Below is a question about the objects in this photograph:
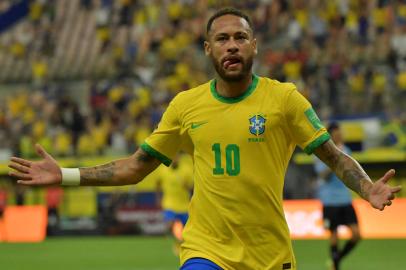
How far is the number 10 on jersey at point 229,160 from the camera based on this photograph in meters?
6.41

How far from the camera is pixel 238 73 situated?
21.0 feet

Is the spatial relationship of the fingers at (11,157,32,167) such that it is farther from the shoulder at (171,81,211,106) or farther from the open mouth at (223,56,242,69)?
the open mouth at (223,56,242,69)

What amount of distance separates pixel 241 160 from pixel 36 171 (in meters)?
1.37

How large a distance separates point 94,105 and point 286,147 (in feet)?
78.6

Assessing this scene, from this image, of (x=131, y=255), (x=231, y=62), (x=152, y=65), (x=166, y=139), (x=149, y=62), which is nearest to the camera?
(x=231, y=62)

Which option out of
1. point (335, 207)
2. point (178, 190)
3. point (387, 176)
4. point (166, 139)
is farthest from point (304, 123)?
point (178, 190)

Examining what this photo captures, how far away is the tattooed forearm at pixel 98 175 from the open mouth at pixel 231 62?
115 cm

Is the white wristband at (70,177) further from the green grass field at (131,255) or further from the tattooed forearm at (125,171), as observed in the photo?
the green grass field at (131,255)

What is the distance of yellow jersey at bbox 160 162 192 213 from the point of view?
19.5 m

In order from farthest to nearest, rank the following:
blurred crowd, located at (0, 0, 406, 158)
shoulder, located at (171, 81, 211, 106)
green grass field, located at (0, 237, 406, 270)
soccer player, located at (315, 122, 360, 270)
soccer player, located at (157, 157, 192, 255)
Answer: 1. blurred crowd, located at (0, 0, 406, 158)
2. soccer player, located at (157, 157, 192, 255)
3. green grass field, located at (0, 237, 406, 270)
4. soccer player, located at (315, 122, 360, 270)
5. shoulder, located at (171, 81, 211, 106)

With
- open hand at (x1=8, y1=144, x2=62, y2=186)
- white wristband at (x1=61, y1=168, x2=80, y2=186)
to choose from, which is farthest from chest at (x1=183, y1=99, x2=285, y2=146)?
open hand at (x1=8, y1=144, x2=62, y2=186)

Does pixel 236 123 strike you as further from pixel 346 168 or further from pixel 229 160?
pixel 346 168

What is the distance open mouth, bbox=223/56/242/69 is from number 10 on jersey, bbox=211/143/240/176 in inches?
20.5

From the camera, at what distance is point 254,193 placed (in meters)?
6.39
